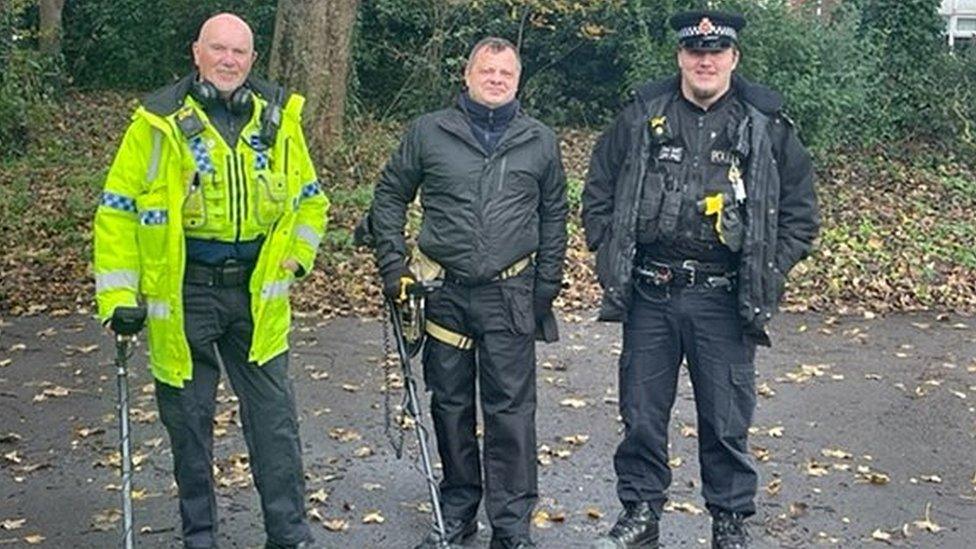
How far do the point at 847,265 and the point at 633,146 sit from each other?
24.4 feet

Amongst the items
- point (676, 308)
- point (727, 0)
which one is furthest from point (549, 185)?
point (727, 0)

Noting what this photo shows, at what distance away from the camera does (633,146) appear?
570cm

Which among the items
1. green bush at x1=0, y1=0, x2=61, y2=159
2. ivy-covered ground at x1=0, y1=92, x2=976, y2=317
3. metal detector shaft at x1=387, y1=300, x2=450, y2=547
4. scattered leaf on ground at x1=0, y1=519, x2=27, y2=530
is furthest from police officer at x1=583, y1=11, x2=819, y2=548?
green bush at x1=0, y1=0, x2=61, y2=159

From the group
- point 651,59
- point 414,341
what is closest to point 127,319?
point 414,341

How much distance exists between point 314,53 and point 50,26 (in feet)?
31.9

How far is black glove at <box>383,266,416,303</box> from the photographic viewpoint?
18.5 feet

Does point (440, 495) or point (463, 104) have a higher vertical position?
point (463, 104)

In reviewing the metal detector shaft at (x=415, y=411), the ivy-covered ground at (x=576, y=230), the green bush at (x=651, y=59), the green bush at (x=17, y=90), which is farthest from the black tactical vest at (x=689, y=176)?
the green bush at (x=17, y=90)

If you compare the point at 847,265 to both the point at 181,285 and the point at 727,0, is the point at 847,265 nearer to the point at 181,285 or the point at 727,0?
the point at 727,0

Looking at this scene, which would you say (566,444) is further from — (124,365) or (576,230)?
(576,230)

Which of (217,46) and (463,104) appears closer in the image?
(217,46)

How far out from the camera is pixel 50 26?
2181 centimetres

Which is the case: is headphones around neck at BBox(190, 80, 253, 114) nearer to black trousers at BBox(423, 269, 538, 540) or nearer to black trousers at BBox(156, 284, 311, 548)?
black trousers at BBox(156, 284, 311, 548)

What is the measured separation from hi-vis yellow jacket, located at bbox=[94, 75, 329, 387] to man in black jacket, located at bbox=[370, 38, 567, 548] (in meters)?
0.57
